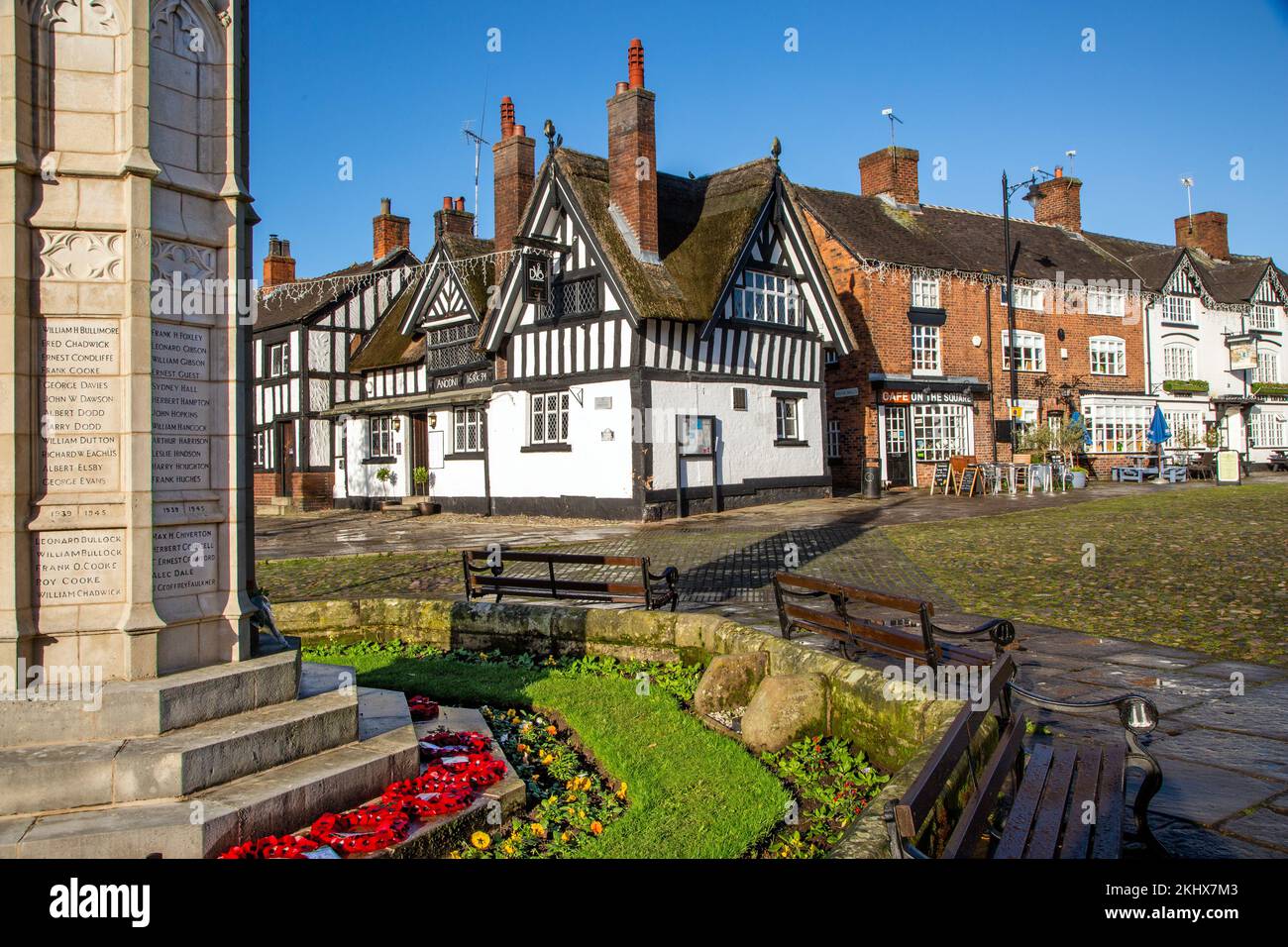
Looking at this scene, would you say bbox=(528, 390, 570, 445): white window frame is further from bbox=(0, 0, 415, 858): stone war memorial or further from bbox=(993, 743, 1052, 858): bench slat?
bbox=(993, 743, 1052, 858): bench slat

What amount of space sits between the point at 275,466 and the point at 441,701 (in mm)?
28713

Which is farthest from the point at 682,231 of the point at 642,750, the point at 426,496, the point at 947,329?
the point at 642,750

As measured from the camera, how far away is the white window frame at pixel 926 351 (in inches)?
1187

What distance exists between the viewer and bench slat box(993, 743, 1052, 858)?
10.8ft

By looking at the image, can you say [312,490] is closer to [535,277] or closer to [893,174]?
[535,277]

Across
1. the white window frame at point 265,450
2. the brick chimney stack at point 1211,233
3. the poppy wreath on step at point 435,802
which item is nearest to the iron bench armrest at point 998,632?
the poppy wreath on step at point 435,802

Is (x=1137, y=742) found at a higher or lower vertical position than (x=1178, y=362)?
lower

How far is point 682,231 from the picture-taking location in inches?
943

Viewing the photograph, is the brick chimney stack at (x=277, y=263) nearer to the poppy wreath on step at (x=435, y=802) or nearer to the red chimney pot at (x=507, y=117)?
the red chimney pot at (x=507, y=117)

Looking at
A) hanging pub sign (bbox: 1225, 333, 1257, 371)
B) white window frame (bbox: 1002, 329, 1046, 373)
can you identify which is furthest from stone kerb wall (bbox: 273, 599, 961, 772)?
hanging pub sign (bbox: 1225, 333, 1257, 371)

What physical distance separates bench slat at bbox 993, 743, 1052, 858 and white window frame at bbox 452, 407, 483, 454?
2274 centimetres

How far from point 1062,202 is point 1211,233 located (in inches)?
517
